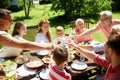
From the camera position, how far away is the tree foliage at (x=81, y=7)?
39.8 feet

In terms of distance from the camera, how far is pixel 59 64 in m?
3.24

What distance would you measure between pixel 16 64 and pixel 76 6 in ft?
27.3

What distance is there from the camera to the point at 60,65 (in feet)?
10.6

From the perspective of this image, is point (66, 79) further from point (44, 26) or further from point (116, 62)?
point (44, 26)

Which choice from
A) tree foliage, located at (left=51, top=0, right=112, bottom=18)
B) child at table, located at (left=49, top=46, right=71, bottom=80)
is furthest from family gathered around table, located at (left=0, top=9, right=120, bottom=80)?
tree foliage, located at (left=51, top=0, right=112, bottom=18)

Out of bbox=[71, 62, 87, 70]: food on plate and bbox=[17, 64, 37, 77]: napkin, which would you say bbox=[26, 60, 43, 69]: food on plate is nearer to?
bbox=[17, 64, 37, 77]: napkin

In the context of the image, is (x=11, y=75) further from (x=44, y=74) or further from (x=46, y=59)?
(x=46, y=59)

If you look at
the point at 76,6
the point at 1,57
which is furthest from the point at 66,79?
the point at 76,6

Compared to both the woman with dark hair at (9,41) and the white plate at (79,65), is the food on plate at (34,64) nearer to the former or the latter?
the white plate at (79,65)

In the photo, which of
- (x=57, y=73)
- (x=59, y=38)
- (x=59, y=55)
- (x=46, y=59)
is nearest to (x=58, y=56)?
(x=59, y=55)

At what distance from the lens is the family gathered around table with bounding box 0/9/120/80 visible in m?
2.60

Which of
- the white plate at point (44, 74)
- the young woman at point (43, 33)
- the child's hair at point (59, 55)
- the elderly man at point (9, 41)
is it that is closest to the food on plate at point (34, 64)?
the white plate at point (44, 74)

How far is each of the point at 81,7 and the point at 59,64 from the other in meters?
9.29

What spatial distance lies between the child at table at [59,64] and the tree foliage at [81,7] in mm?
9018
